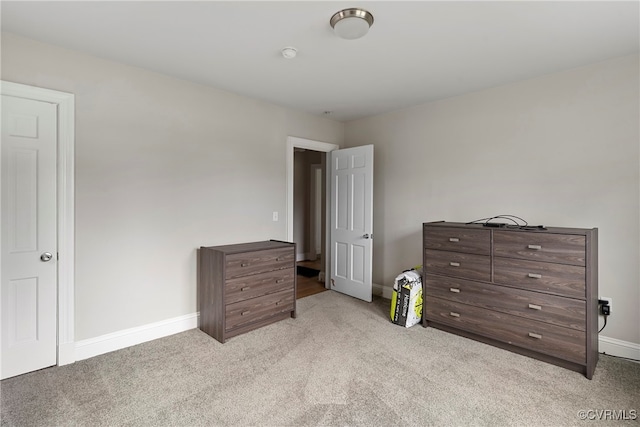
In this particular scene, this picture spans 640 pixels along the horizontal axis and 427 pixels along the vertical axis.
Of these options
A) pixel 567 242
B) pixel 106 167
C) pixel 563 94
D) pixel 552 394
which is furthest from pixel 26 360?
pixel 563 94

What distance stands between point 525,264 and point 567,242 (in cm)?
34

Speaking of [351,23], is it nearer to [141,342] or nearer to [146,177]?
[146,177]

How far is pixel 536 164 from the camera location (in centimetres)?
294

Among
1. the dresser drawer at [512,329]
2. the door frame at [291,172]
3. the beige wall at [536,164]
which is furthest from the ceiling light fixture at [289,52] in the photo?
the dresser drawer at [512,329]

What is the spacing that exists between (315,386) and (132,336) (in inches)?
69.2

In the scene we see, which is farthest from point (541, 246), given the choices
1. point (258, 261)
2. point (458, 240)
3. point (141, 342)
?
point (141, 342)

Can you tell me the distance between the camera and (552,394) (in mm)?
2096

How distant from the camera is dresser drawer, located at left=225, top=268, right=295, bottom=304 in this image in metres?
2.92

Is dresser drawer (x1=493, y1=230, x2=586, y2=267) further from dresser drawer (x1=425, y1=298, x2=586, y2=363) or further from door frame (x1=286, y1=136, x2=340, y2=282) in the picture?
door frame (x1=286, y1=136, x2=340, y2=282)

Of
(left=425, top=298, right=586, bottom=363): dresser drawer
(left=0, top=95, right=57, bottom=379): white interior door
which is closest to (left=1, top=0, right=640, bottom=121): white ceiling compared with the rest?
(left=0, top=95, right=57, bottom=379): white interior door

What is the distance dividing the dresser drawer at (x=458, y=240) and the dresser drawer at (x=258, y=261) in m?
1.47

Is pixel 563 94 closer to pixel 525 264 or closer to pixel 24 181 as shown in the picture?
pixel 525 264

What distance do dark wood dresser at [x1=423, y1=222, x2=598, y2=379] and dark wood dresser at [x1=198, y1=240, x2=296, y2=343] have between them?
4.84ft

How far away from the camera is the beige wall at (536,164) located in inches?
99.7
